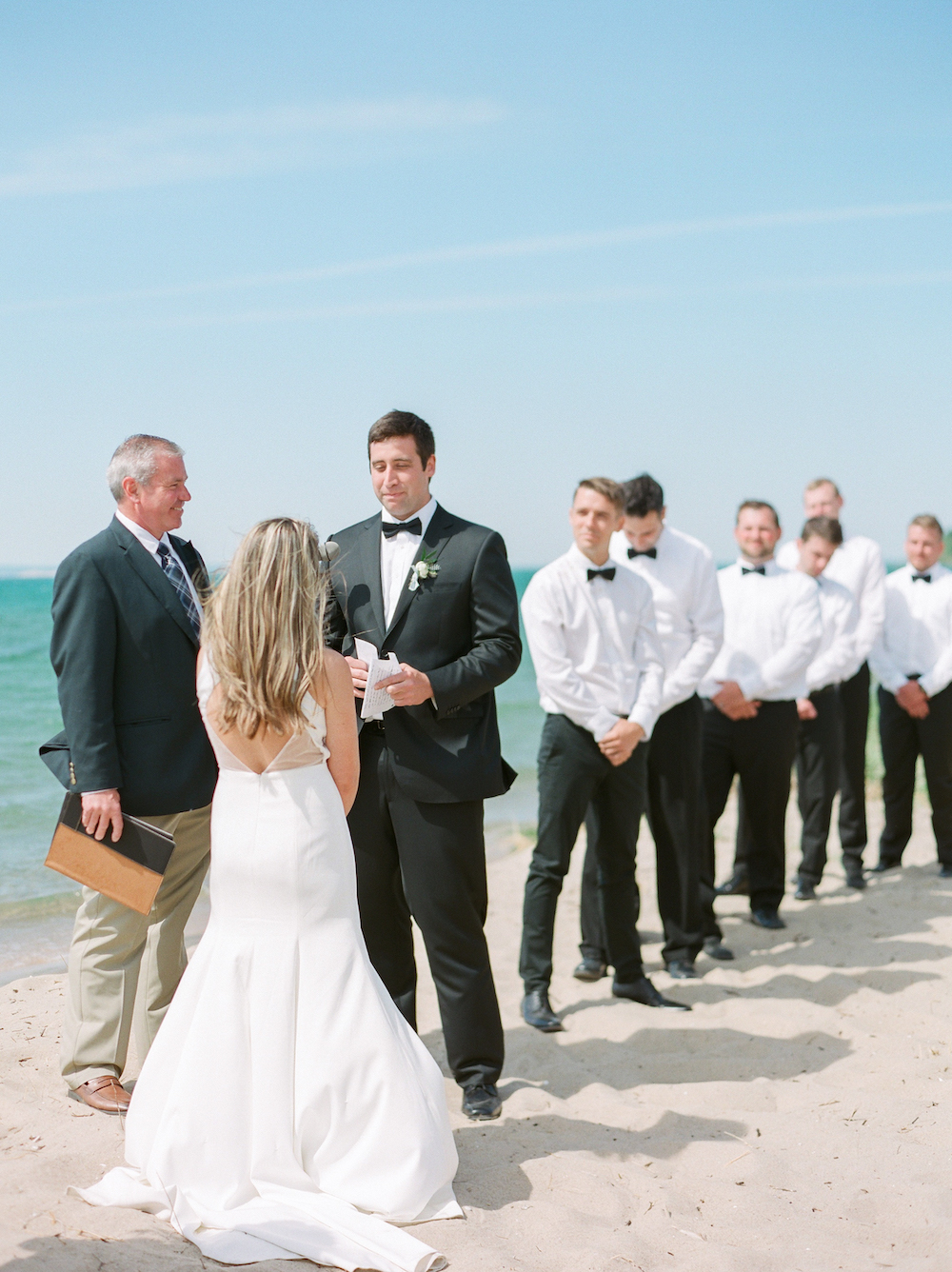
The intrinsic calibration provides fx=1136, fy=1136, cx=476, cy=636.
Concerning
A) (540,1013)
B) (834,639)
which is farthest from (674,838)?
(834,639)

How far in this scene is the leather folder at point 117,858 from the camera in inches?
143

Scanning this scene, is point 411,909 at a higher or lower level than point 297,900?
lower

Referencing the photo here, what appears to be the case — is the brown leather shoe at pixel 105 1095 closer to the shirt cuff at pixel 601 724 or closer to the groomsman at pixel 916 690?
the shirt cuff at pixel 601 724

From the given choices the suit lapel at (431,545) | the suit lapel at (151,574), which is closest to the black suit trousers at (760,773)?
the suit lapel at (431,545)

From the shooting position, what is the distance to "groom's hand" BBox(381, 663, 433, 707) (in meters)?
3.74

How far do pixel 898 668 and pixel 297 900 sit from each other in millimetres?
5882

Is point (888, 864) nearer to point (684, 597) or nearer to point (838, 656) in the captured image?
point (838, 656)

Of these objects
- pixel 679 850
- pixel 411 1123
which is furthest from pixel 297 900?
pixel 679 850

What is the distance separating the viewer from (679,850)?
19.3 feet

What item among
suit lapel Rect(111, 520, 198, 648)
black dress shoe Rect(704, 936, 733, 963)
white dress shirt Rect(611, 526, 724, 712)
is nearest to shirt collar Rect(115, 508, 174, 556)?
suit lapel Rect(111, 520, 198, 648)

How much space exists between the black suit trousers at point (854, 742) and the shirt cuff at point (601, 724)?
317 centimetres

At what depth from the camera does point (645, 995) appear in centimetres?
543

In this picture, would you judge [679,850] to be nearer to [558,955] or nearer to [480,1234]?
[558,955]

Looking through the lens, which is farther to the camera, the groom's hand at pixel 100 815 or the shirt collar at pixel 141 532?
the shirt collar at pixel 141 532
